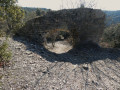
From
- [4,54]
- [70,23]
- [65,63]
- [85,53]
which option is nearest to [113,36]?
[85,53]

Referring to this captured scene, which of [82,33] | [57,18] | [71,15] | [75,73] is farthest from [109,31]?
[75,73]

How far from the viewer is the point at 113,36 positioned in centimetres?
810

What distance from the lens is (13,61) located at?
367cm

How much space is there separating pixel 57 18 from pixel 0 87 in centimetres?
511

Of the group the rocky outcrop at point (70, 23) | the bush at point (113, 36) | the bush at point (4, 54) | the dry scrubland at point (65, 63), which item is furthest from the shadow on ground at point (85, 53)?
the bush at point (4, 54)

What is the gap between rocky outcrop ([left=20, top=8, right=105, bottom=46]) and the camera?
6.46m

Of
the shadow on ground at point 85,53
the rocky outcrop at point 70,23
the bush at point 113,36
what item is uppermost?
the rocky outcrop at point 70,23

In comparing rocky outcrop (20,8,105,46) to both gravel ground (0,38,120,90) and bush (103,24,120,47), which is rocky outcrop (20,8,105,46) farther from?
gravel ground (0,38,120,90)

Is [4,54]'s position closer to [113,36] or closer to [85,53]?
[85,53]

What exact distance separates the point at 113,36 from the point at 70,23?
164 inches

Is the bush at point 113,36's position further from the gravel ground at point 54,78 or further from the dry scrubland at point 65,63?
the gravel ground at point 54,78

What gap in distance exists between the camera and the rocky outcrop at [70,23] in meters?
6.46

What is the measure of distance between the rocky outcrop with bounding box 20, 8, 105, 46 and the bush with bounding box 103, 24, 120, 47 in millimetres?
1982

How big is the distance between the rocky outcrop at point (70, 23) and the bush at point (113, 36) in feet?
6.50
